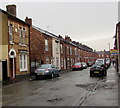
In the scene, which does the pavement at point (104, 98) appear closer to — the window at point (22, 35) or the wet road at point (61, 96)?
the wet road at point (61, 96)

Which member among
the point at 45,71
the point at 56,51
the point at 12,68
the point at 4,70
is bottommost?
the point at 45,71

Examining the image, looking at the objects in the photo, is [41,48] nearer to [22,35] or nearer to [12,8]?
[22,35]

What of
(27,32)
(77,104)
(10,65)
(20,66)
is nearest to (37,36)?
(27,32)

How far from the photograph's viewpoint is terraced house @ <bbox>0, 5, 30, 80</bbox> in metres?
18.4

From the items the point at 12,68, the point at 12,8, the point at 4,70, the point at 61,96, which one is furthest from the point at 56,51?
the point at 61,96

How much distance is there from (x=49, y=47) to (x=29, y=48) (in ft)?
25.6

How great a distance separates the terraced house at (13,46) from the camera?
725 inches

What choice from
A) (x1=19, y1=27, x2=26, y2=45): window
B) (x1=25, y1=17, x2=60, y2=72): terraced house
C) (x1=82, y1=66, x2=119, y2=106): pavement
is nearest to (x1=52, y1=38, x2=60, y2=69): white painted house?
(x1=25, y1=17, x2=60, y2=72): terraced house

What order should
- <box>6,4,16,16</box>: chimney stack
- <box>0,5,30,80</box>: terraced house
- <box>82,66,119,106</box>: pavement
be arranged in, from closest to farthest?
<box>82,66,119,106</box>: pavement
<box>0,5,30,80</box>: terraced house
<box>6,4,16,16</box>: chimney stack

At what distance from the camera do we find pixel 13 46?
19844mm

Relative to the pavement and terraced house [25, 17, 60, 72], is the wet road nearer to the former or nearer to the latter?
the pavement

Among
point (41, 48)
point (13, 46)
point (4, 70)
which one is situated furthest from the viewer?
point (41, 48)

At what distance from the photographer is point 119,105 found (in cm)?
760

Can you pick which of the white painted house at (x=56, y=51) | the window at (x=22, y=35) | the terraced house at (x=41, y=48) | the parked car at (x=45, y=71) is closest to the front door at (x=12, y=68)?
the parked car at (x=45, y=71)
